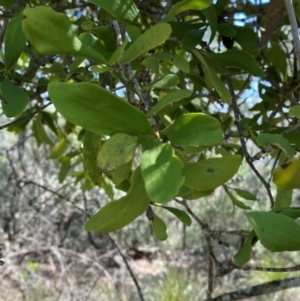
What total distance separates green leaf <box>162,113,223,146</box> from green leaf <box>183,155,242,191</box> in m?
0.02

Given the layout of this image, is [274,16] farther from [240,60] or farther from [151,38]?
[151,38]

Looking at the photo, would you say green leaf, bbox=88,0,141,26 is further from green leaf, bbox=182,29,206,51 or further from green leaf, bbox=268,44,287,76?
green leaf, bbox=268,44,287,76

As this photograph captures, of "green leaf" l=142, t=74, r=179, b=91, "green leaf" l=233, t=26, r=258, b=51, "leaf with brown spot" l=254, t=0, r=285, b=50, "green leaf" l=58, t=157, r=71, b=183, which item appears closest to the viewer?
"green leaf" l=142, t=74, r=179, b=91

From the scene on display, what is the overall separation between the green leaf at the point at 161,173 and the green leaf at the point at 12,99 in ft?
0.63

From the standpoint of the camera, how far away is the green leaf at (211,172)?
0.33 meters

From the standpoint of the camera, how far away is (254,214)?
0.32m

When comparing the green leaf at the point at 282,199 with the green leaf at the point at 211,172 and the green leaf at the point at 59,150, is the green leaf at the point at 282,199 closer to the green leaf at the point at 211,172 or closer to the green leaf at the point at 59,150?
the green leaf at the point at 211,172

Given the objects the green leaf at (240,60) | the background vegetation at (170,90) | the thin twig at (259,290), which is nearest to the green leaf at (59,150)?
the background vegetation at (170,90)

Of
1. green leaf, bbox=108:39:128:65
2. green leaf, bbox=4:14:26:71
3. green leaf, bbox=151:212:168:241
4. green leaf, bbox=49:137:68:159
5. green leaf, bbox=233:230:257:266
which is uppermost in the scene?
green leaf, bbox=4:14:26:71

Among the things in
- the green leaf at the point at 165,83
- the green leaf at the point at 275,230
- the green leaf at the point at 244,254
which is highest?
the green leaf at the point at 165,83

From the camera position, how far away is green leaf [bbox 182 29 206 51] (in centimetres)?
54

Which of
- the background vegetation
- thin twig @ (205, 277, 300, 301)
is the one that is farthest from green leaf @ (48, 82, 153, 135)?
thin twig @ (205, 277, 300, 301)

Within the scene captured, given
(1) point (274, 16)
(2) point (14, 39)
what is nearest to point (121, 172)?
(2) point (14, 39)

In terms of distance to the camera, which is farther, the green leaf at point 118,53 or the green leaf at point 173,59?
the green leaf at point 173,59
